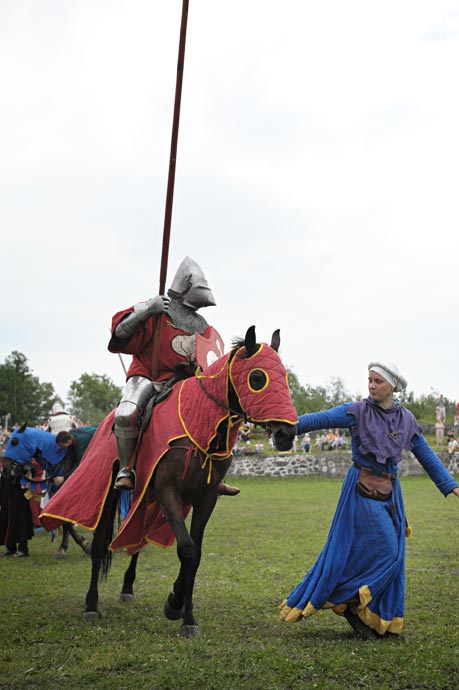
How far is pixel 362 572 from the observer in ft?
20.3

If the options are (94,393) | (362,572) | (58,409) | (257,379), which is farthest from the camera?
(94,393)

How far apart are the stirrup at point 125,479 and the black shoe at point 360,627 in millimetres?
2070

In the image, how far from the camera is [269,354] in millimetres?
6371

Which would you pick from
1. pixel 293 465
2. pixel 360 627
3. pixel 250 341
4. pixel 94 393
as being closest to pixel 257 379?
pixel 250 341

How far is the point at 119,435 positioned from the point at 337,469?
27.5 m

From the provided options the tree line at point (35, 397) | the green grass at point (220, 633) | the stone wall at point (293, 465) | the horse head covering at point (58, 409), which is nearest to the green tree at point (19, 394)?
the tree line at point (35, 397)

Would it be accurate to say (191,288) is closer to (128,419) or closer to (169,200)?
(169,200)

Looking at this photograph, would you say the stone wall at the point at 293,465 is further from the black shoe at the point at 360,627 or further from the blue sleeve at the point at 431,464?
the black shoe at the point at 360,627

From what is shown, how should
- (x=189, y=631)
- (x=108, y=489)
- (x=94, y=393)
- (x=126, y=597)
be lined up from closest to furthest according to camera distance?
(x=189, y=631)
(x=108, y=489)
(x=126, y=597)
(x=94, y=393)

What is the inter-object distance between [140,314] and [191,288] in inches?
22.5

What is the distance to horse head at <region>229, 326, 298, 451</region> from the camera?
19.7ft

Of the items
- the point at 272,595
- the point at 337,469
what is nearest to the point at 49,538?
the point at 272,595

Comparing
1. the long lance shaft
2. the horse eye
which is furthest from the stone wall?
the horse eye

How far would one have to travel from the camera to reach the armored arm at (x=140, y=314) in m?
7.22
